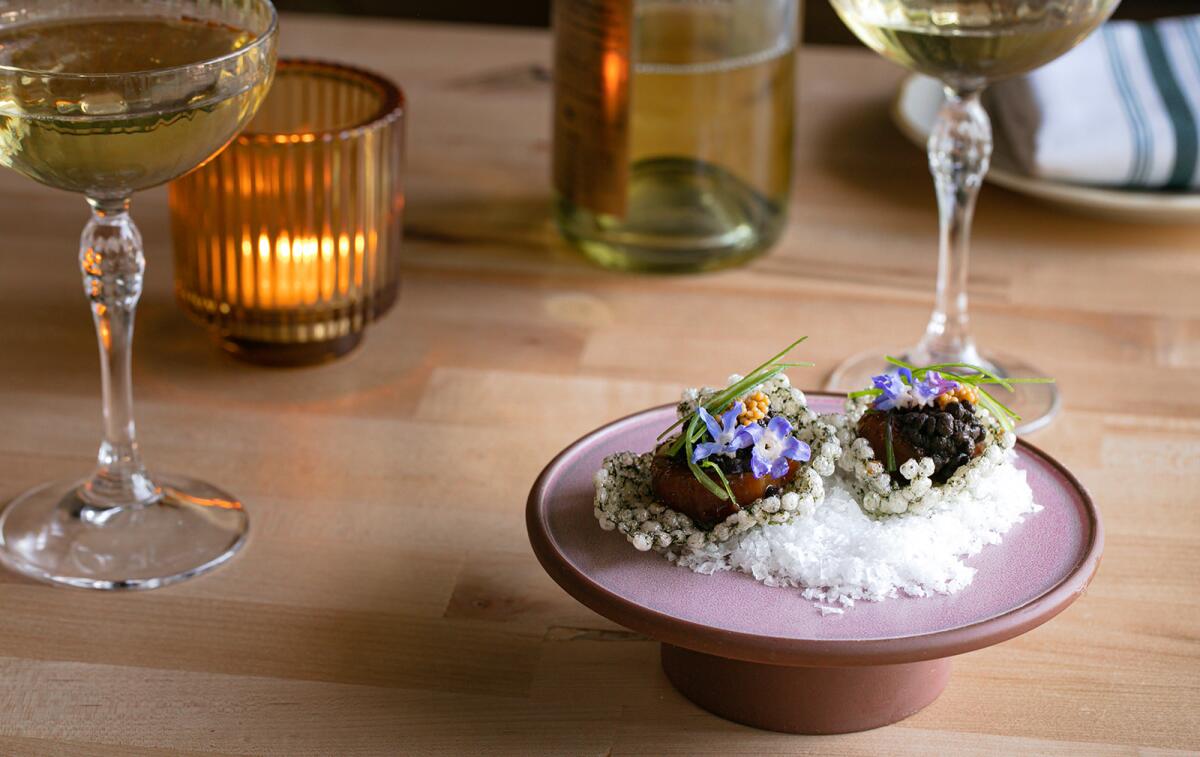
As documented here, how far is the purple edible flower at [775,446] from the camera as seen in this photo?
0.58 meters

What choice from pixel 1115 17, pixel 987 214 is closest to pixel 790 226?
pixel 987 214

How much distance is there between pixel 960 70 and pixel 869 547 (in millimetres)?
327

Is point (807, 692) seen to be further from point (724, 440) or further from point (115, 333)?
point (115, 333)

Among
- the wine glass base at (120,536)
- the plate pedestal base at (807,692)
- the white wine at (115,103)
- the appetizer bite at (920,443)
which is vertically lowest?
the wine glass base at (120,536)

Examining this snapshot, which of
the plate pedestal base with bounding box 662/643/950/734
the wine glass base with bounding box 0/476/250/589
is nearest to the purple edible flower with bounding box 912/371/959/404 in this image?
the plate pedestal base with bounding box 662/643/950/734

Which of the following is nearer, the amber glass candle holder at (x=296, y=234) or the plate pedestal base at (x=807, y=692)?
the plate pedestal base at (x=807, y=692)

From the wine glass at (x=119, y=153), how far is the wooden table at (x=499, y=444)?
0.02m

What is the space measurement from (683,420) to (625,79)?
1.38 ft

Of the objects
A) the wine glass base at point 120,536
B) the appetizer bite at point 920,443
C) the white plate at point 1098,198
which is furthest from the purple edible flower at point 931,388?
Result: the white plate at point 1098,198

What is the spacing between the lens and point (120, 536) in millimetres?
734

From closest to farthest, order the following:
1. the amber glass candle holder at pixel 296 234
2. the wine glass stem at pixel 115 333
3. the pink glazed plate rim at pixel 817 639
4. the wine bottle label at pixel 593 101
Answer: the pink glazed plate rim at pixel 817 639
the wine glass stem at pixel 115 333
the amber glass candle holder at pixel 296 234
the wine bottle label at pixel 593 101

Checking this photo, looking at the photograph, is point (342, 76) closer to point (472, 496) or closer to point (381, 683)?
point (472, 496)

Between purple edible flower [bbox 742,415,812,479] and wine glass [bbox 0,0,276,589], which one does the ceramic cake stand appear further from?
wine glass [bbox 0,0,276,589]

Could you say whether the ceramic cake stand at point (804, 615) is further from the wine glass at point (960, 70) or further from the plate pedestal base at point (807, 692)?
the wine glass at point (960, 70)
